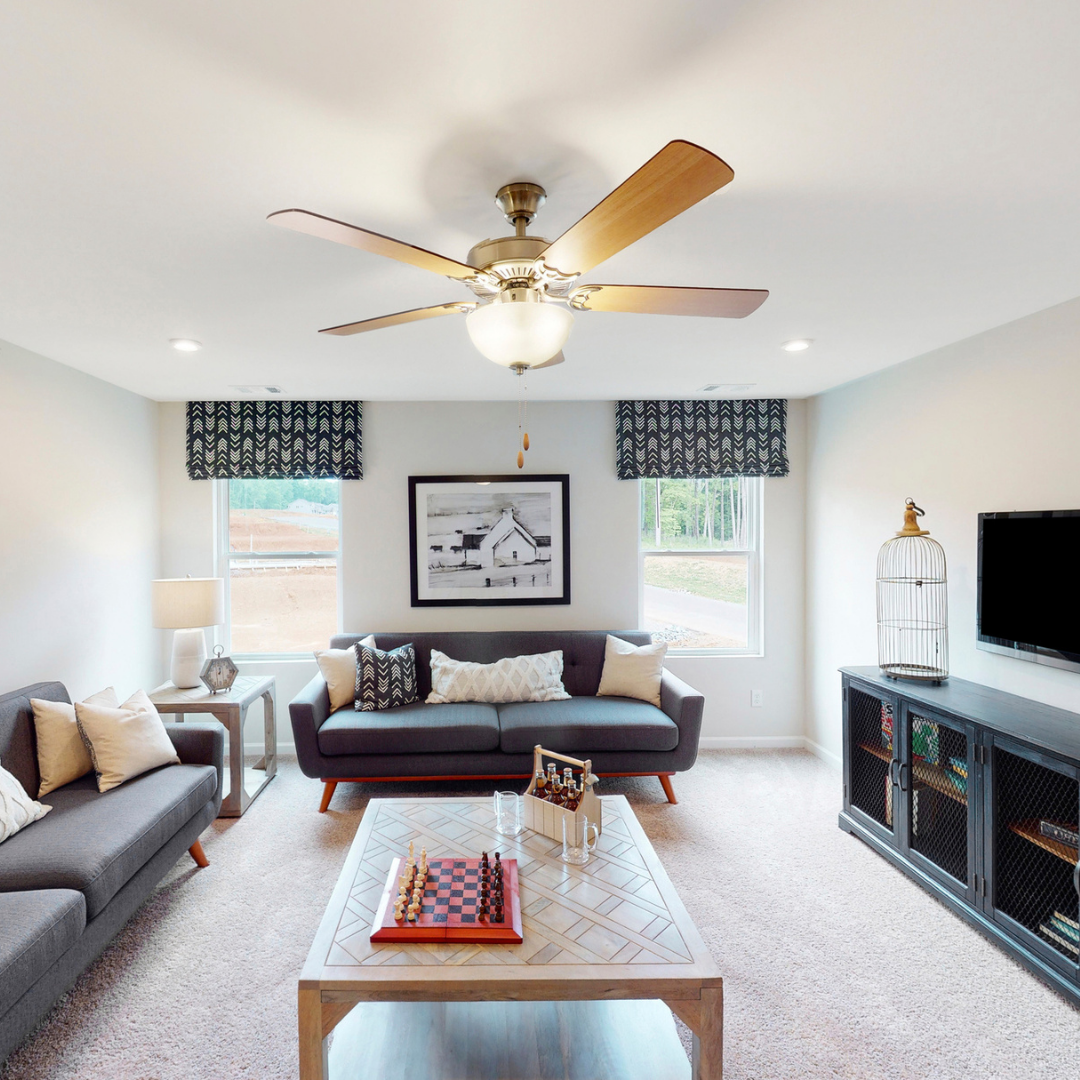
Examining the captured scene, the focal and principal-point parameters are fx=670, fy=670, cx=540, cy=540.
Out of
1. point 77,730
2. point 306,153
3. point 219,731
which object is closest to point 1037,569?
point 306,153

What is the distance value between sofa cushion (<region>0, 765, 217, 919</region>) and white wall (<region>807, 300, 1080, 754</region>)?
357 centimetres

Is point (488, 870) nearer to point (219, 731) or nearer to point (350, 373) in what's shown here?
point (219, 731)

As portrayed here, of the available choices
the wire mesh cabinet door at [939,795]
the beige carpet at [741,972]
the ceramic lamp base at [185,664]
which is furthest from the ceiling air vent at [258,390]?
the wire mesh cabinet door at [939,795]

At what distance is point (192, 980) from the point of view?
2316 millimetres

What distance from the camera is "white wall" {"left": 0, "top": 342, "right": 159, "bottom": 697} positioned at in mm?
3143

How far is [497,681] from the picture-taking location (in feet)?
13.7

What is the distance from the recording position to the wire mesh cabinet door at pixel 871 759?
10.1ft

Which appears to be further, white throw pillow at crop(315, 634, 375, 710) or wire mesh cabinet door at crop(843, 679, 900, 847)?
white throw pillow at crop(315, 634, 375, 710)

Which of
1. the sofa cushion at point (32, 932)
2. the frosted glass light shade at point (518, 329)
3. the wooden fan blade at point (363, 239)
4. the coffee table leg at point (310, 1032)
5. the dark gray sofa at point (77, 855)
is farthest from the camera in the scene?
the dark gray sofa at point (77, 855)

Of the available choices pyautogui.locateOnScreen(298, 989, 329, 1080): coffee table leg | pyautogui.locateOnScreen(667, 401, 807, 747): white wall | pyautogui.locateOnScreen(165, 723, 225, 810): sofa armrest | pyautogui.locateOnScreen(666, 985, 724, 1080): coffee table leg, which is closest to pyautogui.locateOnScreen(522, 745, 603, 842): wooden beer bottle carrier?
pyautogui.locateOnScreen(666, 985, 724, 1080): coffee table leg

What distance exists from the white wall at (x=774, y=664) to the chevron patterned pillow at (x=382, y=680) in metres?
1.84

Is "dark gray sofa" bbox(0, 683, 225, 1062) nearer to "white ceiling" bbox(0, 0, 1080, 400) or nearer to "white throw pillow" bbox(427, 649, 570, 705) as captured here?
"white throw pillow" bbox(427, 649, 570, 705)

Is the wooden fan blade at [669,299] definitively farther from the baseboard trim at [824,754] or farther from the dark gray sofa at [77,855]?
the baseboard trim at [824,754]

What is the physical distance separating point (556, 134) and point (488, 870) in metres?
1.98
